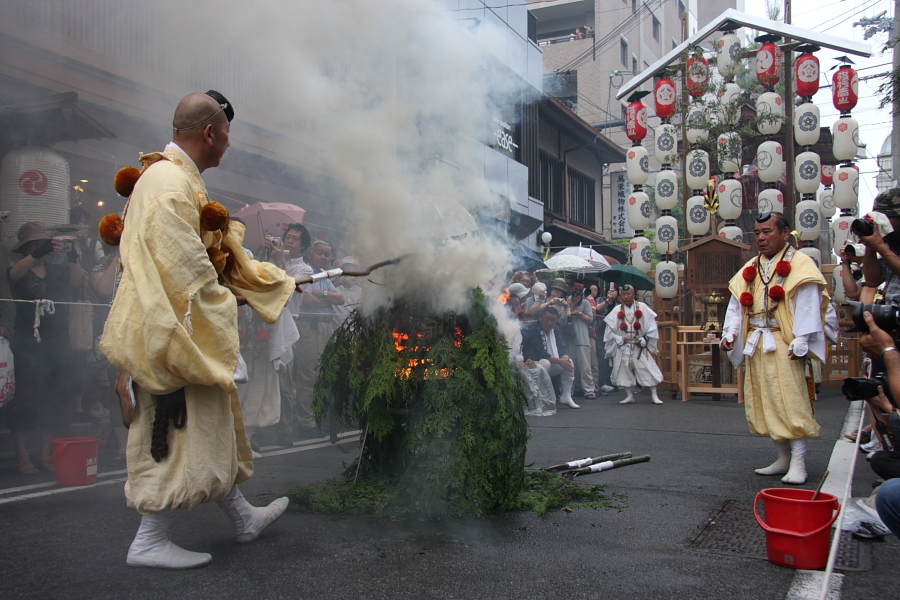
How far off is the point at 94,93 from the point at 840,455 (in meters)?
6.77

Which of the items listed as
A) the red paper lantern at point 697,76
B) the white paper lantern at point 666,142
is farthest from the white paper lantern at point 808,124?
the white paper lantern at point 666,142

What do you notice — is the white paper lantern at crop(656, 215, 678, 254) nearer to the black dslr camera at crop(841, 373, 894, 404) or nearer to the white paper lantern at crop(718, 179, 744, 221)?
the white paper lantern at crop(718, 179, 744, 221)

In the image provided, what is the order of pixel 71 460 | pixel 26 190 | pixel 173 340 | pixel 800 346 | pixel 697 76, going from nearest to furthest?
pixel 173 340 < pixel 71 460 < pixel 800 346 < pixel 26 190 < pixel 697 76

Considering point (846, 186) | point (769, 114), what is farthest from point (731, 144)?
point (846, 186)

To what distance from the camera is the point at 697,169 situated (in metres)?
13.0

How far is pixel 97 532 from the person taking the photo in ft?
10.7

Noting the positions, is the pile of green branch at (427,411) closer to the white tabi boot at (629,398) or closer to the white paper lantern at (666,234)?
the white tabi boot at (629,398)

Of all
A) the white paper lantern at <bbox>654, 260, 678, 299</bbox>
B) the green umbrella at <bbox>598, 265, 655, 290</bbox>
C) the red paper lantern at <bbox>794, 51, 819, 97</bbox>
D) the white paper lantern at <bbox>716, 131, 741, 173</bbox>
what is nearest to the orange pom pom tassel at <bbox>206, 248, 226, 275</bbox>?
the green umbrella at <bbox>598, 265, 655, 290</bbox>

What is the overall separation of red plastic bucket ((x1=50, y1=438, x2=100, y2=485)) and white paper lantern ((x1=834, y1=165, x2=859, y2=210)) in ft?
43.8

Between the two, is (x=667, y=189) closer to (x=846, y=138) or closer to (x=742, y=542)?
(x=846, y=138)

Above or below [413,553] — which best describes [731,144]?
above

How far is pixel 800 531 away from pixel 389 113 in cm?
294

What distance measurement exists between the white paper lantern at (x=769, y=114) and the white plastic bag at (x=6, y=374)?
12.8 meters

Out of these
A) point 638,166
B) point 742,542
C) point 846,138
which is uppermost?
point 846,138
